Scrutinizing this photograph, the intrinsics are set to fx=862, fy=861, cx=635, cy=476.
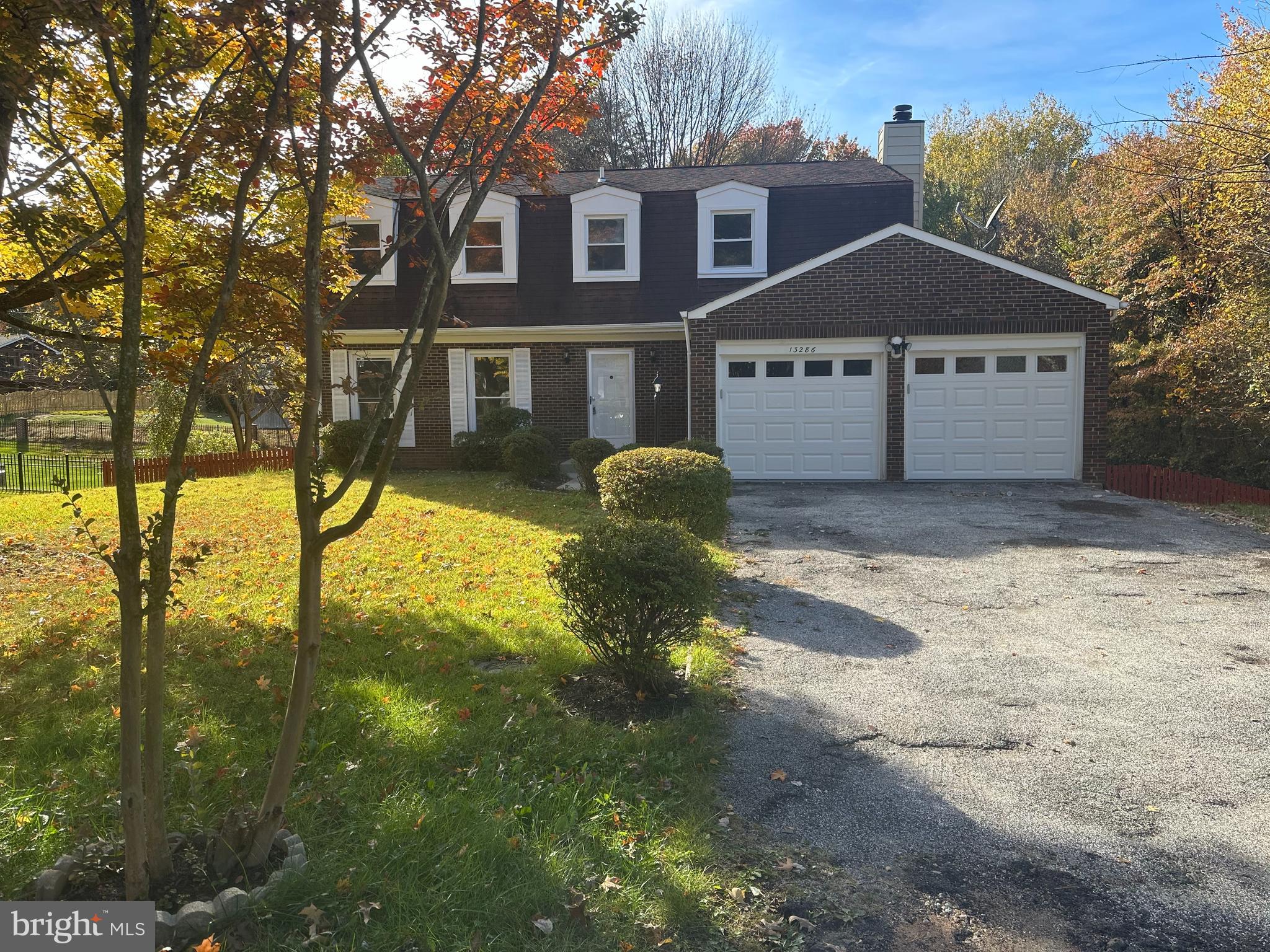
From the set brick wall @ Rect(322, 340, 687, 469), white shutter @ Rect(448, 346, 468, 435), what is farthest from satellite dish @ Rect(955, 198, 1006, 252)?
white shutter @ Rect(448, 346, 468, 435)

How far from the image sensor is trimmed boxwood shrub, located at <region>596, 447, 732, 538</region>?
8.50 meters

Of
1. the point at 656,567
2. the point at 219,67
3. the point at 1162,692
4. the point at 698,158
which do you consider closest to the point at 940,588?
the point at 1162,692

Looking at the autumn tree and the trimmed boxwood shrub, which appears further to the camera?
the autumn tree

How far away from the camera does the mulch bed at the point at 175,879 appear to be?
2875mm

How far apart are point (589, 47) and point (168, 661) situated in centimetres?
441

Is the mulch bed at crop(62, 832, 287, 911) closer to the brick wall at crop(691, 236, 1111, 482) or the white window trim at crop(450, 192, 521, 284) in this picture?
the brick wall at crop(691, 236, 1111, 482)

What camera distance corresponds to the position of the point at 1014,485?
1389 centimetres

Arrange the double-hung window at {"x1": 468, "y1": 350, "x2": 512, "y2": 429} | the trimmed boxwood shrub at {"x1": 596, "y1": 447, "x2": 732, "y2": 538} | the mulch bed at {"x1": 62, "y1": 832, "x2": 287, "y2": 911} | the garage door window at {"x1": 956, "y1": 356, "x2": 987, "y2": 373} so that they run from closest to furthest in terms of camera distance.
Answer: the mulch bed at {"x1": 62, "y1": 832, "x2": 287, "y2": 911} → the trimmed boxwood shrub at {"x1": 596, "y1": 447, "x2": 732, "y2": 538} → the garage door window at {"x1": 956, "y1": 356, "x2": 987, "y2": 373} → the double-hung window at {"x1": 468, "y1": 350, "x2": 512, "y2": 429}

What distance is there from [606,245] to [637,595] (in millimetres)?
13638

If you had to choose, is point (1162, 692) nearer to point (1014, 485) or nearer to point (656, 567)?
point (656, 567)

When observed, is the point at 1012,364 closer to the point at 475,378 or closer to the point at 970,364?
the point at 970,364

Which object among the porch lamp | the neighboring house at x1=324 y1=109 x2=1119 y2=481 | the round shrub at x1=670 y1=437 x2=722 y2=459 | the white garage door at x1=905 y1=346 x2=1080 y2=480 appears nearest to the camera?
the round shrub at x1=670 y1=437 x2=722 y2=459

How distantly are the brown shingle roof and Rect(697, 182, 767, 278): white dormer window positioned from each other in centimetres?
88

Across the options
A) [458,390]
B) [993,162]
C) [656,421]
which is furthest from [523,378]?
[993,162]
